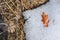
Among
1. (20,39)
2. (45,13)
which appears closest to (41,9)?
(45,13)

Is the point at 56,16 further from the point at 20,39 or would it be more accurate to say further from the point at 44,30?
the point at 20,39

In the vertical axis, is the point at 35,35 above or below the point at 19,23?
below

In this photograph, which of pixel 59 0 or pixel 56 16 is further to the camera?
pixel 59 0

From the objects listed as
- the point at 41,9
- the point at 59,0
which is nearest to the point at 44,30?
the point at 41,9

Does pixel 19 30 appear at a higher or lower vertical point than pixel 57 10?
→ lower

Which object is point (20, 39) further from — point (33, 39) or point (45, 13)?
point (45, 13)

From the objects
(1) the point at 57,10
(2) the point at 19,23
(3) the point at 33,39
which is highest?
(1) the point at 57,10
